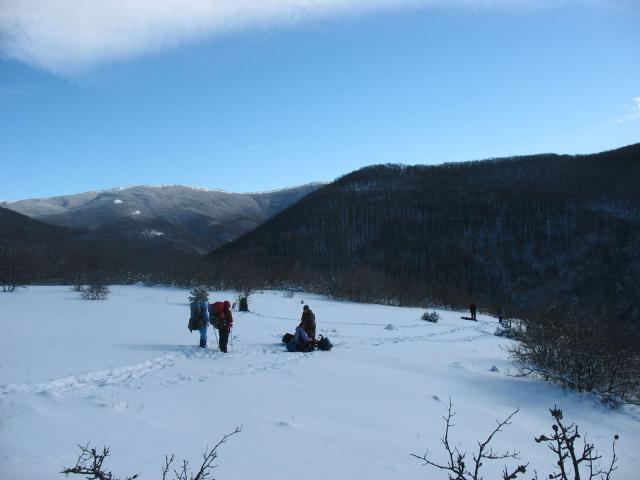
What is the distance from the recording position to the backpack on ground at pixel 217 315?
1352cm

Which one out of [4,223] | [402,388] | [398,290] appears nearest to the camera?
[402,388]

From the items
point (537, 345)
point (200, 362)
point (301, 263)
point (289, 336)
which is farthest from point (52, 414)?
point (301, 263)

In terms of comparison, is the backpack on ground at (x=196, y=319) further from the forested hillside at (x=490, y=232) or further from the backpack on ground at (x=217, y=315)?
the forested hillside at (x=490, y=232)

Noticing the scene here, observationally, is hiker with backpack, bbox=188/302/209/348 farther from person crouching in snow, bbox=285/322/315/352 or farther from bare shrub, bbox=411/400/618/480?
bare shrub, bbox=411/400/618/480

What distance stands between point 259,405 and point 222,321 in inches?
235

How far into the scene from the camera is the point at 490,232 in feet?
417

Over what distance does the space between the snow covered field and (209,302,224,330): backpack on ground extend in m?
0.87

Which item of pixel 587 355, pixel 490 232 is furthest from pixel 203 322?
pixel 490 232

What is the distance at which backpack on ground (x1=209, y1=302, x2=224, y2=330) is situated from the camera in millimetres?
13516

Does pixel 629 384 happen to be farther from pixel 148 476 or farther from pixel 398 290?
pixel 398 290

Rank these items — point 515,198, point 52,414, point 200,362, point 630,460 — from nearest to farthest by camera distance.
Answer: point 52,414, point 630,460, point 200,362, point 515,198

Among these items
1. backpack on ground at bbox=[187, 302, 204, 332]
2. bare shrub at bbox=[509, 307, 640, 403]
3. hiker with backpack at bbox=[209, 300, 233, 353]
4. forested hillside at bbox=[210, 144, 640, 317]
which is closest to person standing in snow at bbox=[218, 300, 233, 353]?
hiker with backpack at bbox=[209, 300, 233, 353]

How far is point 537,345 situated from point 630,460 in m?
6.27

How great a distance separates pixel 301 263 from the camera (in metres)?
113
